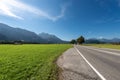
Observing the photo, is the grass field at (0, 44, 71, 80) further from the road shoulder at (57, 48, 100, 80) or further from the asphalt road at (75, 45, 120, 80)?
the asphalt road at (75, 45, 120, 80)

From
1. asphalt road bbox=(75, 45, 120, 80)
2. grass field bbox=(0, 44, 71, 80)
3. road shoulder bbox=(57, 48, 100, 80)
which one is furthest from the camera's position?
grass field bbox=(0, 44, 71, 80)

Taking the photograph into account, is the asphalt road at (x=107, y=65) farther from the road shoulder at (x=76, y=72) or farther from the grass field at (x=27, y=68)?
the grass field at (x=27, y=68)

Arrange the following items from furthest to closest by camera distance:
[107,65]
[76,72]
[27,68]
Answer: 1. [107,65]
2. [27,68]
3. [76,72]

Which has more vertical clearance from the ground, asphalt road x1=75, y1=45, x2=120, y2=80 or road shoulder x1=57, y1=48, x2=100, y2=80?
asphalt road x1=75, y1=45, x2=120, y2=80

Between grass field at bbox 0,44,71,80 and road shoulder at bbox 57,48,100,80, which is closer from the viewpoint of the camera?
road shoulder at bbox 57,48,100,80

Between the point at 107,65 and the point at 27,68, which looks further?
the point at 107,65

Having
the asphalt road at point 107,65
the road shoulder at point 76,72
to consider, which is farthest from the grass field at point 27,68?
the asphalt road at point 107,65

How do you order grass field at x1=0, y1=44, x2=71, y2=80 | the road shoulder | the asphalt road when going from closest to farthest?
the road shoulder → the asphalt road → grass field at x1=0, y1=44, x2=71, y2=80

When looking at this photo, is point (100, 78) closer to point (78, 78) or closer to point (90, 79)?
point (90, 79)

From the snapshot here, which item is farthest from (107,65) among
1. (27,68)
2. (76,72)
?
(27,68)

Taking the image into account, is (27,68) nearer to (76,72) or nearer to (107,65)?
(76,72)

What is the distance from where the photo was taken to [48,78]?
Result: 22.4ft

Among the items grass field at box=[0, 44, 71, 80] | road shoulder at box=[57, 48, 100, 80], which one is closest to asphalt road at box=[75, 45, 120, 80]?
road shoulder at box=[57, 48, 100, 80]

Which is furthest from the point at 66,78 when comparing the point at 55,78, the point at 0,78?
the point at 0,78
